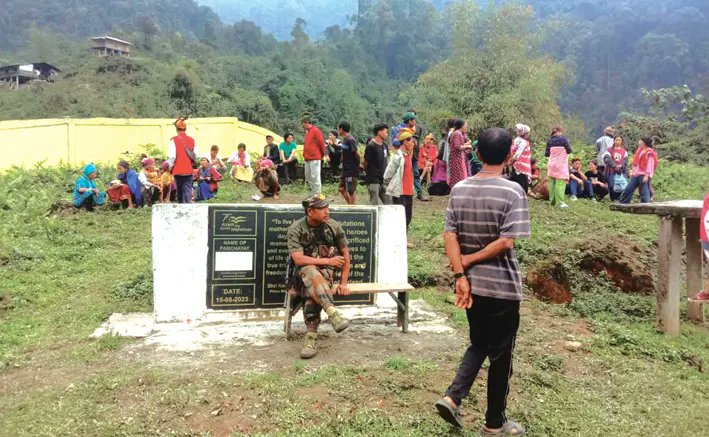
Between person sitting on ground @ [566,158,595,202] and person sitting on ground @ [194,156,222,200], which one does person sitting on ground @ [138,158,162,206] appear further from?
person sitting on ground @ [566,158,595,202]

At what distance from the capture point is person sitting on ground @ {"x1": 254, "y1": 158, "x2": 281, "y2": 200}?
12.6 metres

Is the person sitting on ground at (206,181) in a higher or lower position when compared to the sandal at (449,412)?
higher

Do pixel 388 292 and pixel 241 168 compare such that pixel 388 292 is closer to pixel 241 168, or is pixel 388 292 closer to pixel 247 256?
pixel 247 256

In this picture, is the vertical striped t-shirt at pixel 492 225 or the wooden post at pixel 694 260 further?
the wooden post at pixel 694 260

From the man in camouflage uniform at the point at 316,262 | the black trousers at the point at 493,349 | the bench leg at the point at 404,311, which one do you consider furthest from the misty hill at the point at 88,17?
the black trousers at the point at 493,349

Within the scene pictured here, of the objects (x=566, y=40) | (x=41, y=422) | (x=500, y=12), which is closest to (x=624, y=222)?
(x=41, y=422)

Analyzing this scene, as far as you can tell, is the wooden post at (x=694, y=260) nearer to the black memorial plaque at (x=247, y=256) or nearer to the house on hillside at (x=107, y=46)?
the black memorial plaque at (x=247, y=256)

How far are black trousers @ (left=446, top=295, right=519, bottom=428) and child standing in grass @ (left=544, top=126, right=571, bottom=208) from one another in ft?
28.8

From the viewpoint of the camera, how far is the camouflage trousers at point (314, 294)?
16.0 feet

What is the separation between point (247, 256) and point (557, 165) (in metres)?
7.91

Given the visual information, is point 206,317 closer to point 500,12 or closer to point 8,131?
point 8,131

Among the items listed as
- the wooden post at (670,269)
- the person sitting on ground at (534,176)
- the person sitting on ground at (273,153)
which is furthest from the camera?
the person sitting on ground at (273,153)

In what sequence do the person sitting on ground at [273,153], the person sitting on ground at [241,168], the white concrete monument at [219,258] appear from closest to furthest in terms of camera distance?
the white concrete monument at [219,258] → the person sitting on ground at [273,153] → the person sitting on ground at [241,168]

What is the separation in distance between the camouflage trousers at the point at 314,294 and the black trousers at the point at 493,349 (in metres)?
1.58
